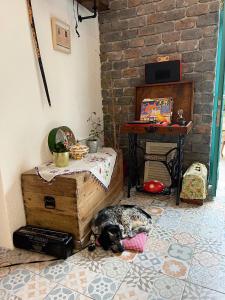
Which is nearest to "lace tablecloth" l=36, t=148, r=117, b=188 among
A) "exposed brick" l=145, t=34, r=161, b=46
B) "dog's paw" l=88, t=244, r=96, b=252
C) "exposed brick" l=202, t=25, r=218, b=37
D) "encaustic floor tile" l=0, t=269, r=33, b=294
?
"dog's paw" l=88, t=244, r=96, b=252

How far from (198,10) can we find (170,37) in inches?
14.7

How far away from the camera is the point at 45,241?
5.38 feet

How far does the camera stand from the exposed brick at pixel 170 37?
2549mm

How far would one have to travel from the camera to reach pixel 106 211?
77.5 inches

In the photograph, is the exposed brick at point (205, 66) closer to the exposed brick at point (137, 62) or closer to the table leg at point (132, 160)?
the exposed brick at point (137, 62)

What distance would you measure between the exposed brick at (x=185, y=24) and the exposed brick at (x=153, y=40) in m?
0.23

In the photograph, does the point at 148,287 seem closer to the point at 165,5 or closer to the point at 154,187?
the point at 154,187

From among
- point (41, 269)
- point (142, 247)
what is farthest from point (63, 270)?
point (142, 247)

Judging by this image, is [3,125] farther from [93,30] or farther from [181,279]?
[93,30]

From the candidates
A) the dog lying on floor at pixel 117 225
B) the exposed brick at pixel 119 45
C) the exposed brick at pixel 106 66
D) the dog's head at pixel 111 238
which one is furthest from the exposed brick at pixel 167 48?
the dog's head at pixel 111 238

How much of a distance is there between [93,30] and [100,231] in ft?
7.97

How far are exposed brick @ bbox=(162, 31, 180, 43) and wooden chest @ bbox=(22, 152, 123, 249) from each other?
1.90 metres

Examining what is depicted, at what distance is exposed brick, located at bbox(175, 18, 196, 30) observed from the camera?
96.3 inches

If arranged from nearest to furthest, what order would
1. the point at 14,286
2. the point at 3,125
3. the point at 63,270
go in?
the point at 14,286 < the point at 63,270 < the point at 3,125
